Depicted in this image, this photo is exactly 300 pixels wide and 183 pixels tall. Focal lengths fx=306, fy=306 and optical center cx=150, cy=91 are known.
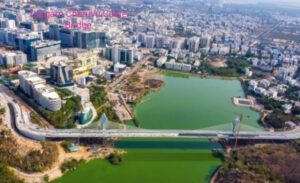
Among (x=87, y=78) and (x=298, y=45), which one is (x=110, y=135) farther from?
(x=298, y=45)

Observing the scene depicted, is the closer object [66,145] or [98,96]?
[66,145]

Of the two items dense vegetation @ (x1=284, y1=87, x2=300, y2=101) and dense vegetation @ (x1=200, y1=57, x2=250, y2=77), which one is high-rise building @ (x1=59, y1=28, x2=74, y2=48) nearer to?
dense vegetation @ (x1=200, y1=57, x2=250, y2=77)

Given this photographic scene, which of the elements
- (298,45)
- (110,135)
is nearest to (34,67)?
(110,135)

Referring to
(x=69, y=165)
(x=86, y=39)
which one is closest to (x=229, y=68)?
(x=86, y=39)

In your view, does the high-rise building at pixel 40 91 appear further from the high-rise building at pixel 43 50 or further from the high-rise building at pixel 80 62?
the high-rise building at pixel 43 50

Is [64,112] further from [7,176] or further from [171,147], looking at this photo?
[171,147]

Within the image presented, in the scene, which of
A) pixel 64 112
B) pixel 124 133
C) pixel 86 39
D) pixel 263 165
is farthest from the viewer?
pixel 86 39

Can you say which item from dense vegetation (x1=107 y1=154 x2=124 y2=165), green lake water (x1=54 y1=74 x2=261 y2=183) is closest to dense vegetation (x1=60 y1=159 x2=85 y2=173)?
green lake water (x1=54 y1=74 x2=261 y2=183)
